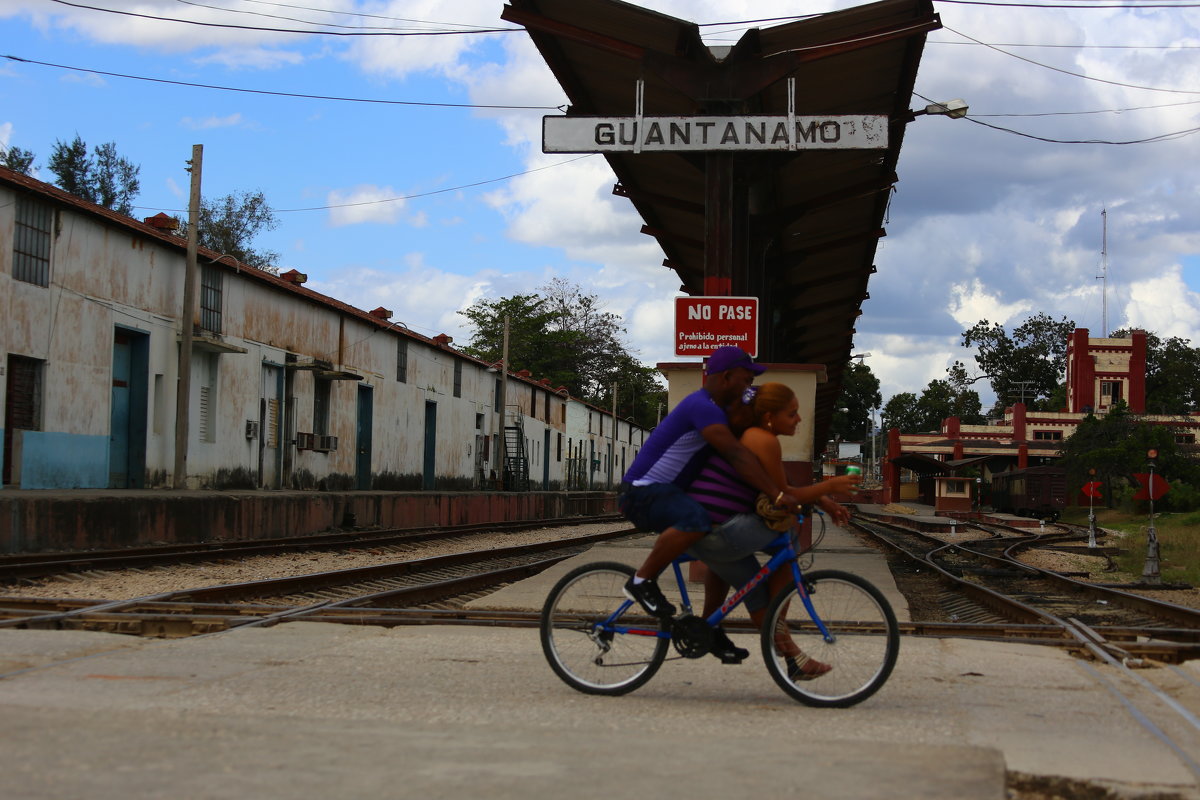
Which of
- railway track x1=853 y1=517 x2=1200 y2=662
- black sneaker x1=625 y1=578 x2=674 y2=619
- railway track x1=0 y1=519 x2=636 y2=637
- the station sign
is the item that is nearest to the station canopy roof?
the station sign


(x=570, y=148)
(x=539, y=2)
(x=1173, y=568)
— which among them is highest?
(x=539, y=2)

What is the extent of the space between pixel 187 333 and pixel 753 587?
2109 cm

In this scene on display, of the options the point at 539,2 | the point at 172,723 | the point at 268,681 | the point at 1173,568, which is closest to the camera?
the point at 172,723

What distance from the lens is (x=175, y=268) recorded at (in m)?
25.7

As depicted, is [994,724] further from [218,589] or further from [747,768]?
[218,589]

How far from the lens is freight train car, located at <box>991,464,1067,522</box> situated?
174 feet

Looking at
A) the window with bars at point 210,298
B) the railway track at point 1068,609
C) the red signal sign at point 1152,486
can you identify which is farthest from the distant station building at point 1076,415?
the red signal sign at point 1152,486

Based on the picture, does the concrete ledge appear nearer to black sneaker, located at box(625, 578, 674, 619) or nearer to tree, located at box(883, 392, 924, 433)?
black sneaker, located at box(625, 578, 674, 619)

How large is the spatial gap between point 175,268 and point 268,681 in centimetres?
2177

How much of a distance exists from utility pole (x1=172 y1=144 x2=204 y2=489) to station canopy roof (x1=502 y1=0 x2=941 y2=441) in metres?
9.44

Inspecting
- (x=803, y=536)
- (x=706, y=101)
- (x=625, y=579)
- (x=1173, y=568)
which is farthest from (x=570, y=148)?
(x=1173, y=568)

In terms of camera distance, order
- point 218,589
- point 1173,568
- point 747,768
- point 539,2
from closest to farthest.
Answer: point 747,768, point 218,589, point 539,2, point 1173,568

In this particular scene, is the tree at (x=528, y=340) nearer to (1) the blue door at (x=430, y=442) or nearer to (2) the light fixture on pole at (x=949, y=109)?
(1) the blue door at (x=430, y=442)

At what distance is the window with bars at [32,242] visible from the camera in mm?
20891
